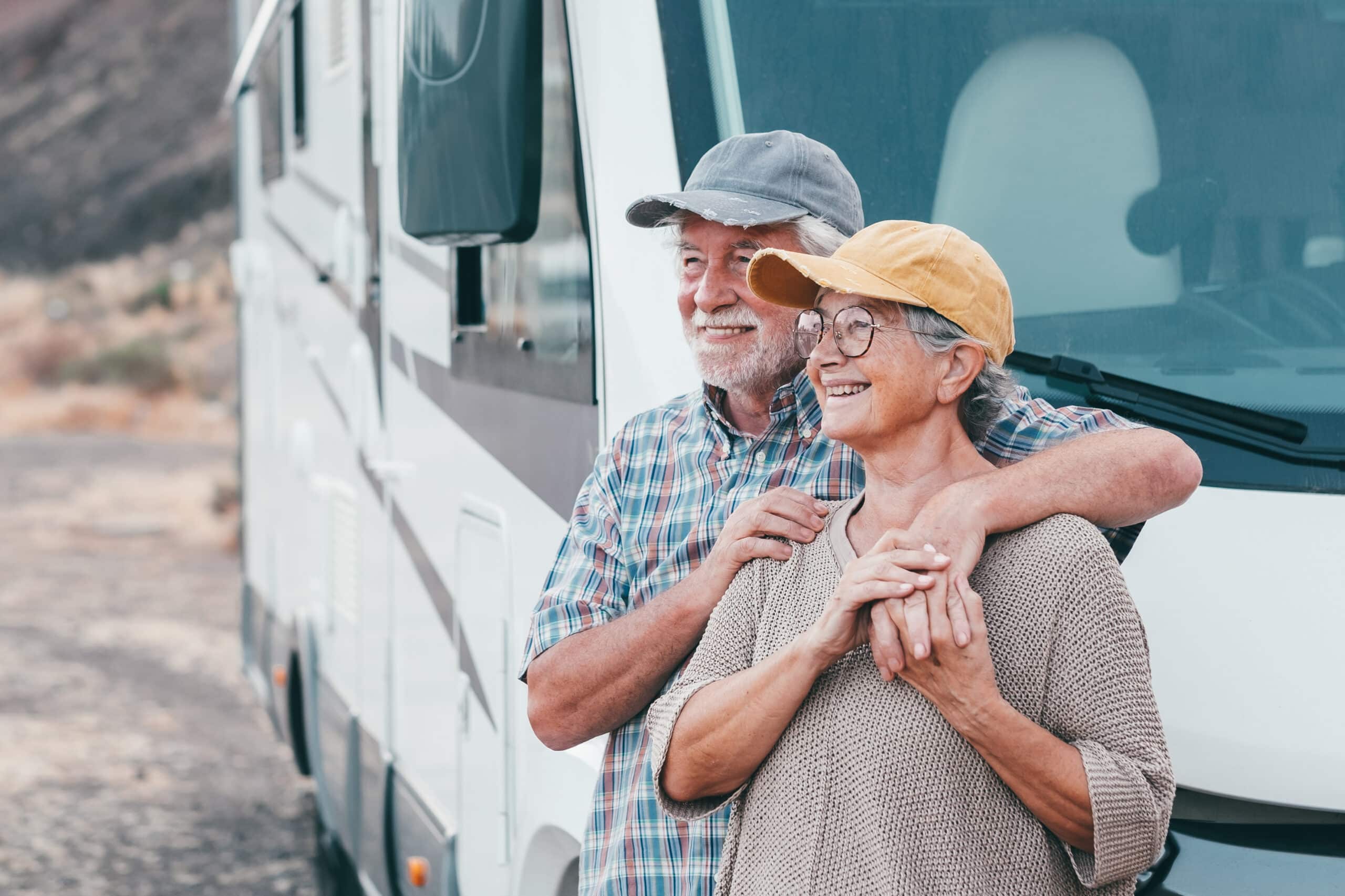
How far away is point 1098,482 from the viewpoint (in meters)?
1.88

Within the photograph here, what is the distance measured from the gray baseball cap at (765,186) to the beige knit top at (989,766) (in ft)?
1.91

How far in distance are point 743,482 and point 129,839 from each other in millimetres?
4918

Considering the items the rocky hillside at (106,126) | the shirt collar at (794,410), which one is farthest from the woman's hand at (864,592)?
the rocky hillside at (106,126)

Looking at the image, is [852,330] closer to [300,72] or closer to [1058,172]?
[1058,172]

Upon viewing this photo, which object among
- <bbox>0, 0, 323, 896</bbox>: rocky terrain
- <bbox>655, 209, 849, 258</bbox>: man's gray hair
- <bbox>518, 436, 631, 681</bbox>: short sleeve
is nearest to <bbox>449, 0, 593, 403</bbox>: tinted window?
<bbox>518, 436, 631, 681</bbox>: short sleeve

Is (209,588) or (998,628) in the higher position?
(998,628)

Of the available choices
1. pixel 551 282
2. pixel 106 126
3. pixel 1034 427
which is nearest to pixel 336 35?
pixel 551 282

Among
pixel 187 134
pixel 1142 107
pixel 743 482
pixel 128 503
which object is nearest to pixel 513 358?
pixel 743 482

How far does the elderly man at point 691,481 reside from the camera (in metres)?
2.10

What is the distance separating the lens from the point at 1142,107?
2371 millimetres

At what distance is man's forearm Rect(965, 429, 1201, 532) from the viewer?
5.91ft

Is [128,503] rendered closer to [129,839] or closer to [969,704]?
[129,839]

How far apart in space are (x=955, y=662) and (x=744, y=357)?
0.65 meters

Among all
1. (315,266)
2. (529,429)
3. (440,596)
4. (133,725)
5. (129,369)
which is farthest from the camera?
(129,369)
